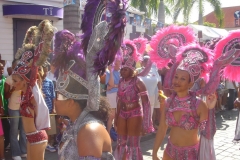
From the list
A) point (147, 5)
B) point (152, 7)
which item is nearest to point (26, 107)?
point (152, 7)

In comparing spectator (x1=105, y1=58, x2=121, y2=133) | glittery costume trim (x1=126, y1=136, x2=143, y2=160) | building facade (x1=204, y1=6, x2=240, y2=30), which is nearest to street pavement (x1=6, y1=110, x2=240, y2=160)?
glittery costume trim (x1=126, y1=136, x2=143, y2=160)

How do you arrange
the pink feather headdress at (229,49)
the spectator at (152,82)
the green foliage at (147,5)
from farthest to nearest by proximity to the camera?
the green foliage at (147,5)
the spectator at (152,82)
the pink feather headdress at (229,49)

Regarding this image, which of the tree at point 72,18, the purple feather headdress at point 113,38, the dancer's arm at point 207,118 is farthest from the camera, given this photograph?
the tree at point 72,18

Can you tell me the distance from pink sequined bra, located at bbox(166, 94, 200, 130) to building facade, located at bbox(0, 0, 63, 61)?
25.4 feet

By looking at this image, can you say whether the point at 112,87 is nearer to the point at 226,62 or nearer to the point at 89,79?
the point at 226,62

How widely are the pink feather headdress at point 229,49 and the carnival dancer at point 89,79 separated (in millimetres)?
1942

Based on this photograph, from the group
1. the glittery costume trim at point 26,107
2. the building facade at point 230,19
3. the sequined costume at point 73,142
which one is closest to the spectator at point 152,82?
the glittery costume trim at point 26,107

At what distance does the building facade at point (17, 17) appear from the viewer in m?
9.92

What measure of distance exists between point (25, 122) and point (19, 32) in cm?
734

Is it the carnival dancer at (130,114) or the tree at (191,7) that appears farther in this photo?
the tree at (191,7)

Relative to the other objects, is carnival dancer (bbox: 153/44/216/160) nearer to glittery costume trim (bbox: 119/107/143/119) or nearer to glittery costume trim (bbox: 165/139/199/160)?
glittery costume trim (bbox: 165/139/199/160)

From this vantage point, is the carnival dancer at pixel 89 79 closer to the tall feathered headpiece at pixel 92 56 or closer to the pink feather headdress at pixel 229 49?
the tall feathered headpiece at pixel 92 56

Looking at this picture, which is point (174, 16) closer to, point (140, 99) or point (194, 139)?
point (140, 99)

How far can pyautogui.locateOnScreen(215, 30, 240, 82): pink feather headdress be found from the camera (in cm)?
374
